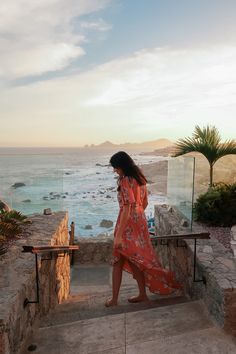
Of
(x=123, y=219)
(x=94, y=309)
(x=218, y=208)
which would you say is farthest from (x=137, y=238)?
(x=218, y=208)

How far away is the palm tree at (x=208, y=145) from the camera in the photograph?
7.18m

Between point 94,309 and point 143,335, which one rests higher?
point 143,335

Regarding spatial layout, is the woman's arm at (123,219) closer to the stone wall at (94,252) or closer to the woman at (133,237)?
the woman at (133,237)

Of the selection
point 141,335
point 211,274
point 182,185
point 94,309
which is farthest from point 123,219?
point 182,185

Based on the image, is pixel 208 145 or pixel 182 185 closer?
pixel 182 185

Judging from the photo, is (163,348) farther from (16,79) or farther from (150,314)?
(16,79)

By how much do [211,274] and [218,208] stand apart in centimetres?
259

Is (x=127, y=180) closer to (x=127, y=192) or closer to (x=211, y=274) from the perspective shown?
(x=127, y=192)

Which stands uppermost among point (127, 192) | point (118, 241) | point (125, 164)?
point (125, 164)

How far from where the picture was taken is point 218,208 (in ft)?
18.3

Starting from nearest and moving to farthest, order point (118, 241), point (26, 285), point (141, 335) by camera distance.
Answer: point (141, 335)
point (26, 285)
point (118, 241)

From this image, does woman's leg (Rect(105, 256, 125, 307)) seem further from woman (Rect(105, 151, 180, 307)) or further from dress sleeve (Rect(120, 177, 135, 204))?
dress sleeve (Rect(120, 177, 135, 204))

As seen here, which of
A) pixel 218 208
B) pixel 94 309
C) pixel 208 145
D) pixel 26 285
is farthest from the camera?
pixel 208 145

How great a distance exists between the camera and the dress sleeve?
136 inches
